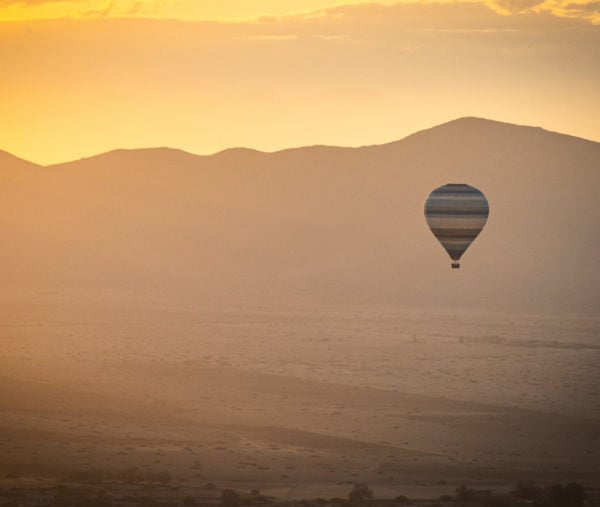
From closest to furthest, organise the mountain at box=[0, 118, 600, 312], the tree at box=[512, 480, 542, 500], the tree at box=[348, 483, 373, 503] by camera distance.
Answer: the tree at box=[512, 480, 542, 500], the tree at box=[348, 483, 373, 503], the mountain at box=[0, 118, 600, 312]

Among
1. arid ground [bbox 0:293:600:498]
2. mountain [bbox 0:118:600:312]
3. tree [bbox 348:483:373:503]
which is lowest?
tree [bbox 348:483:373:503]

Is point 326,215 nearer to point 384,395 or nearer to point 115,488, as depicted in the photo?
point 384,395

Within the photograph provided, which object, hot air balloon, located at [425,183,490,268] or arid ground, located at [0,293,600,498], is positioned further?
hot air balloon, located at [425,183,490,268]

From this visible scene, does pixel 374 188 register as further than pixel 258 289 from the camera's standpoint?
Yes

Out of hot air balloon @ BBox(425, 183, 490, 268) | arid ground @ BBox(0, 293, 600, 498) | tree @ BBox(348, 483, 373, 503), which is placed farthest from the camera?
hot air balloon @ BBox(425, 183, 490, 268)

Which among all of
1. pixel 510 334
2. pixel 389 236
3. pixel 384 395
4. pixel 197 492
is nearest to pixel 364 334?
pixel 510 334

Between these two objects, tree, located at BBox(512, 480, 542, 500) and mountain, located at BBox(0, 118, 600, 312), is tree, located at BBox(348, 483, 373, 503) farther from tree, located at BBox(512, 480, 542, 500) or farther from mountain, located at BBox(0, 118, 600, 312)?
mountain, located at BBox(0, 118, 600, 312)

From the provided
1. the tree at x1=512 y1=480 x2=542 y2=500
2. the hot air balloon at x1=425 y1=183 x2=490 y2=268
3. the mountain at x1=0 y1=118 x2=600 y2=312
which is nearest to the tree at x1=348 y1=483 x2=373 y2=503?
the tree at x1=512 y1=480 x2=542 y2=500
